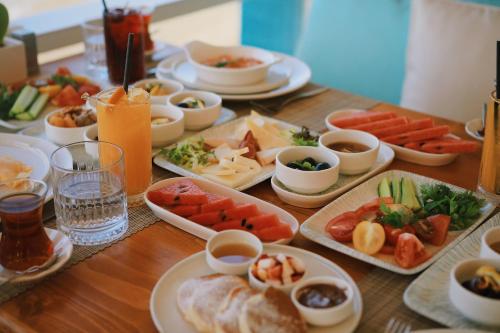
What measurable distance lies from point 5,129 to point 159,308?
1060 mm

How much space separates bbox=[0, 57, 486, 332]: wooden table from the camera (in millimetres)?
1181

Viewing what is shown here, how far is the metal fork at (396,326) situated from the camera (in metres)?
1.15

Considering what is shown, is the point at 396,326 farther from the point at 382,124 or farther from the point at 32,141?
the point at 32,141

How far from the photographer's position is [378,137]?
1903 mm

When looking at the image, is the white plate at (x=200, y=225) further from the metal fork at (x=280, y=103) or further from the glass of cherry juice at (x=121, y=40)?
the glass of cherry juice at (x=121, y=40)

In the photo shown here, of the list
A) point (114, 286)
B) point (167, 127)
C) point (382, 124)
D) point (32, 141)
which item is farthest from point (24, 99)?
point (382, 124)

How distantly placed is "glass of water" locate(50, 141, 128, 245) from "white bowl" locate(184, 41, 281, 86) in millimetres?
841

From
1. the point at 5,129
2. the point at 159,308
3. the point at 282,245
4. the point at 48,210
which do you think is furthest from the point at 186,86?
the point at 159,308

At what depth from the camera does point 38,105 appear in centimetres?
210

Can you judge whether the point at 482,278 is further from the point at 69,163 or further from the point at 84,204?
the point at 69,163

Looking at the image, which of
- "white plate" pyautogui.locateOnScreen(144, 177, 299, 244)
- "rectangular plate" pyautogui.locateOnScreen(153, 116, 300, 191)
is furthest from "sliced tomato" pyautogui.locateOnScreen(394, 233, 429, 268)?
"rectangular plate" pyautogui.locateOnScreen(153, 116, 300, 191)

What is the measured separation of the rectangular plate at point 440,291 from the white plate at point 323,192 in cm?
33

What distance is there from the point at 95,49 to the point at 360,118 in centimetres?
110

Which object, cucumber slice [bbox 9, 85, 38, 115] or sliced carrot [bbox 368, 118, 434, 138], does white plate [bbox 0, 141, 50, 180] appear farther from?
sliced carrot [bbox 368, 118, 434, 138]
